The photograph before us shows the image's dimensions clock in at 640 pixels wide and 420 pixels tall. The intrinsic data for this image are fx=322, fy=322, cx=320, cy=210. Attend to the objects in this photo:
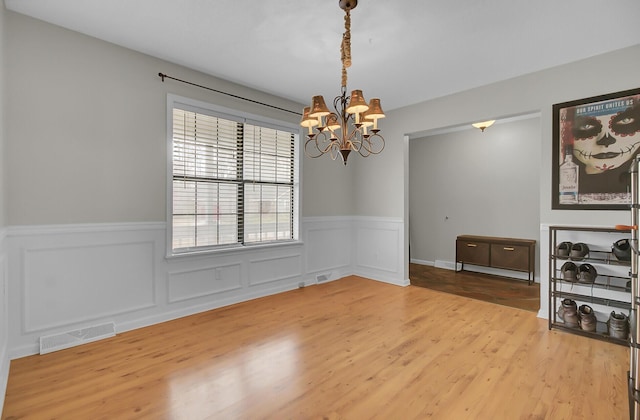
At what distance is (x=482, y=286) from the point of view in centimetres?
485

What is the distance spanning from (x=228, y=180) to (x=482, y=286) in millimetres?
3984

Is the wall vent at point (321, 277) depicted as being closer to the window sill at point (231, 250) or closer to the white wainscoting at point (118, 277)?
the white wainscoting at point (118, 277)

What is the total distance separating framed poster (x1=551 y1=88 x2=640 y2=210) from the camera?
3.05 meters

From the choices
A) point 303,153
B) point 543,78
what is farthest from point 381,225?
point 543,78

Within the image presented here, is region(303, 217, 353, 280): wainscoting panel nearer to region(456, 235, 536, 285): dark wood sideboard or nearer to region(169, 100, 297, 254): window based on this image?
region(169, 100, 297, 254): window

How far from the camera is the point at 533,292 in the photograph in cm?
452

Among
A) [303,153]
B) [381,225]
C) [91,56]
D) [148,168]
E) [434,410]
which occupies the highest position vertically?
[91,56]

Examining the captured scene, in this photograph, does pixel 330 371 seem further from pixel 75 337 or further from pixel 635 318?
pixel 75 337

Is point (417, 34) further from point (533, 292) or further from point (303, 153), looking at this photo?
point (533, 292)

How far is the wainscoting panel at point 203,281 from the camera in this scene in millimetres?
3488

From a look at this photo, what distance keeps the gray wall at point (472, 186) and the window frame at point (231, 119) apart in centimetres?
302

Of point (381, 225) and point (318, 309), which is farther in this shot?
point (381, 225)

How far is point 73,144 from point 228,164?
5.00 ft

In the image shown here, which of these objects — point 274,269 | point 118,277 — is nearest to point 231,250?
point 274,269
